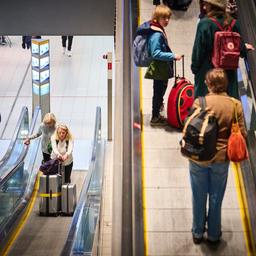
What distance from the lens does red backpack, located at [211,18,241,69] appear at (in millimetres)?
5992

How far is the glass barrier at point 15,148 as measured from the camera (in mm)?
10923

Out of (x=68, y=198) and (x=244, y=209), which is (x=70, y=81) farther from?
(x=244, y=209)

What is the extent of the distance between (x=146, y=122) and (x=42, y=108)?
783 centimetres

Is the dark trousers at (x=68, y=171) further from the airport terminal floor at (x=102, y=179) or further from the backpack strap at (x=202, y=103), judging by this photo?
the backpack strap at (x=202, y=103)

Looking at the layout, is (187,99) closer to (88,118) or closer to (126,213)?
(126,213)

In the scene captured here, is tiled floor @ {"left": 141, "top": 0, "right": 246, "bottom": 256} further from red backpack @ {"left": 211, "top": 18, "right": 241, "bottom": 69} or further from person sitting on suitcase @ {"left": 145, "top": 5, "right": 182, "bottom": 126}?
red backpack @ {"left": 211, "top": 18, "right": 241, "bottom": 69}

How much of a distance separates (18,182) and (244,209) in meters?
5.79

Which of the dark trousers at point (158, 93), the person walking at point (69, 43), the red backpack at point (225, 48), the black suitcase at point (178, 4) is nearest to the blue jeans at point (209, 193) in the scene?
the red backpack at point (225, 48)

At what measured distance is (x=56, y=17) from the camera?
552 inches

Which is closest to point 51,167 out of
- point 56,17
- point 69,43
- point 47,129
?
point 47,129

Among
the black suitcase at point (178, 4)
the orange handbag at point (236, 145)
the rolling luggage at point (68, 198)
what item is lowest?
the rolling luggage at point (68, 198)

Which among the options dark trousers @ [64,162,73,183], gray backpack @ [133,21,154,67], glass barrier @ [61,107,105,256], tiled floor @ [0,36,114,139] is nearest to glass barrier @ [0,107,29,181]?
dark trousers @ [64,162,73,183]

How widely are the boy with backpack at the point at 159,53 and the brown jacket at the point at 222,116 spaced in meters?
1.39

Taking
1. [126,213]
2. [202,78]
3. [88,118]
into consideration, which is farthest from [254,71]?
[88,118]
